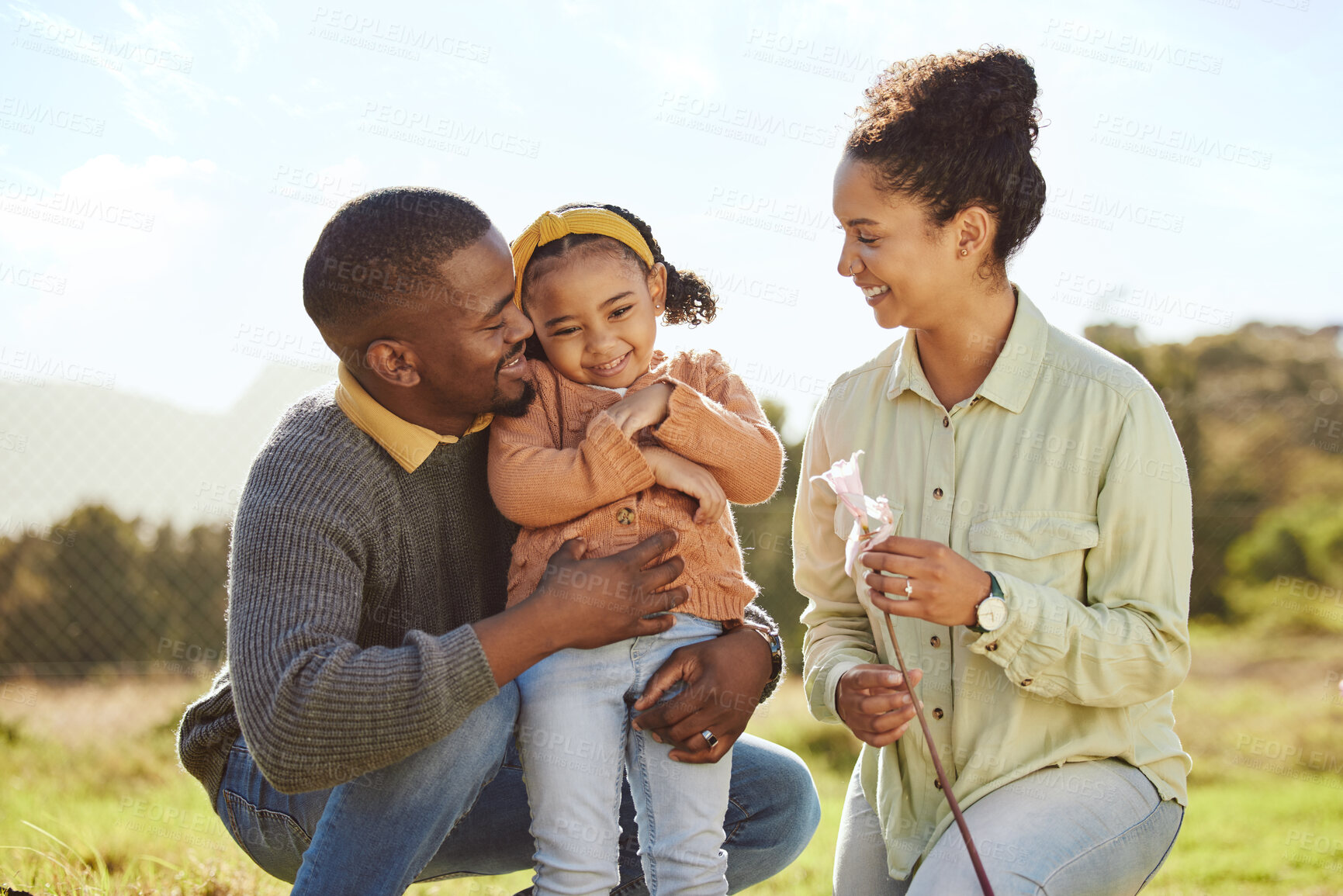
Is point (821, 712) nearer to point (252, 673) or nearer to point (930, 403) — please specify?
point (930, 403)

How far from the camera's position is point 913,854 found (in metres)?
2.47

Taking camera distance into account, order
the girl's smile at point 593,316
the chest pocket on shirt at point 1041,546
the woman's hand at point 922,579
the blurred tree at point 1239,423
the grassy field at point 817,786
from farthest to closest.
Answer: the blurred tree at point 1239,423, the grassy field at point 817,786, the girl's smile at point 593,316, the chest pocket on shirt at point 1041,546, the woman's hand at point 922,579

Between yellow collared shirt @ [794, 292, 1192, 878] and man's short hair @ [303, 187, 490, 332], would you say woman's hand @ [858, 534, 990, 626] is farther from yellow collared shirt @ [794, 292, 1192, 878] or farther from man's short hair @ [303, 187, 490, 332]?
man's short hair @ [303, 187, 490, 332]

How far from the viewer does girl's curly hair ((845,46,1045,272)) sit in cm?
248

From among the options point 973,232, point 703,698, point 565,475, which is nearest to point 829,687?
point 703,698

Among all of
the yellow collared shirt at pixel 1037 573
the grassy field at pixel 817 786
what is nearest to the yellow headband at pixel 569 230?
the yellow collared shirt at pixel 1037 573

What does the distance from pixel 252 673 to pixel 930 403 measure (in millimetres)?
1764

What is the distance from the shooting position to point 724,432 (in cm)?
244

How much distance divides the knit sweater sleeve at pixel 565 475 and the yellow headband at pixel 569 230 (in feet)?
1.34

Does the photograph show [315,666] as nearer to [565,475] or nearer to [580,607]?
[580,607]

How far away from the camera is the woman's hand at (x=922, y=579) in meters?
2.06

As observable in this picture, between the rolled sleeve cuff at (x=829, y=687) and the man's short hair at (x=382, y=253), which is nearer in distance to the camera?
the man's short hair at (x=382, y=253)

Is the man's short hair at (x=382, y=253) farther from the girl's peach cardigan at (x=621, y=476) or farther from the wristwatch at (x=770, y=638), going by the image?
the wristwatch at (x=770, y=638)

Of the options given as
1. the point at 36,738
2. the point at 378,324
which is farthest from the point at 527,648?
the point at 36,738
